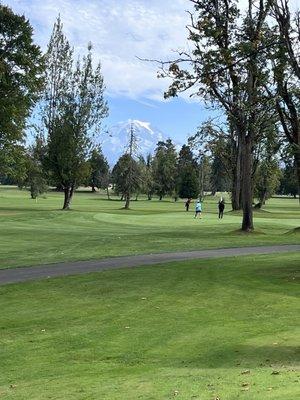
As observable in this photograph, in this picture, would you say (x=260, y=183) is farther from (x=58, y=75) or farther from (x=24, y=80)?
(x=24, y=80)

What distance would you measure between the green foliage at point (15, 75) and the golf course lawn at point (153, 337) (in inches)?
1457

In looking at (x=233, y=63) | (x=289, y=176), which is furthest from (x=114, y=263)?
(x=289, y=176)

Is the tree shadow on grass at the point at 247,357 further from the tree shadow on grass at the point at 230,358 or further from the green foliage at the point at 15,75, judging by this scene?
the green foliage at the point at 15,75

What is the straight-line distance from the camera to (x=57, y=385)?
7883 mm

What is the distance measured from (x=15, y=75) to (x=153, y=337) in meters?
46.3

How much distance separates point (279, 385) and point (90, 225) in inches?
1518

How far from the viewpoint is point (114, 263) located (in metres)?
22.3

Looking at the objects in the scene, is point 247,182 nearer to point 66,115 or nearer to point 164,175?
point 66,115

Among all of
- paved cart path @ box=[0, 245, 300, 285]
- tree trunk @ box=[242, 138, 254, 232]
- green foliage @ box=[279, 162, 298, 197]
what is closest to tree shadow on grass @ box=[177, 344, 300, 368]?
paved cart path @ box=[0, 245, 300, 285]

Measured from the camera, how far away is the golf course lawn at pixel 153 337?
7.32 meters

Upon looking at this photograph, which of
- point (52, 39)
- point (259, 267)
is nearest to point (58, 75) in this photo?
point (52, 39)

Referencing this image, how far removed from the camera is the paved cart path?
1931cm

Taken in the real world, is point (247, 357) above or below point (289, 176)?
below

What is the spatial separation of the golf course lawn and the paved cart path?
1475 millimetres
